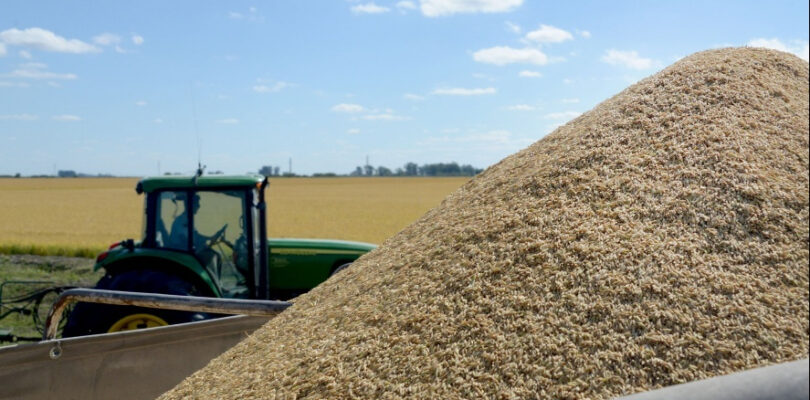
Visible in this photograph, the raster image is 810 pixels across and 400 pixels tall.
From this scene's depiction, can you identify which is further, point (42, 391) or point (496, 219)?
point (42, 391)

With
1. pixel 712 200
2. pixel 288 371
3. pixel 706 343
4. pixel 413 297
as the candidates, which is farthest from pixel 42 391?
pixel 712 200

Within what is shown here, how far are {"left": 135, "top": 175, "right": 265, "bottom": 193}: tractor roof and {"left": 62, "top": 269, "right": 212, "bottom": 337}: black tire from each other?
65 cm

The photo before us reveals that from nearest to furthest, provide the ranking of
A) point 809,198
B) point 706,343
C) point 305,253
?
point 706,343 < point 809,198 < point 305,253

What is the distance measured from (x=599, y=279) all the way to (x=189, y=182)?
382 cm

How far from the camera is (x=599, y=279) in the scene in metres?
1.94

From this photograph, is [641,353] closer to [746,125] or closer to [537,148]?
[746,125]

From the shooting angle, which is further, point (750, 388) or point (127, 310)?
point (127, 310)

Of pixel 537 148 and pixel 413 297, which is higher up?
pixel 537 148

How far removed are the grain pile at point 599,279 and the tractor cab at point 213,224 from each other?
2487mm

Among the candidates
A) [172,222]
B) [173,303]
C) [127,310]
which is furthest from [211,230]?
[173,303]

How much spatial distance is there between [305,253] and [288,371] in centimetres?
386

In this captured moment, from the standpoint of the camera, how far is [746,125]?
2391mm

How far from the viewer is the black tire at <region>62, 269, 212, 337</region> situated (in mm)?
4270

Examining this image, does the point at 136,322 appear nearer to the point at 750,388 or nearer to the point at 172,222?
the point at 172,222
